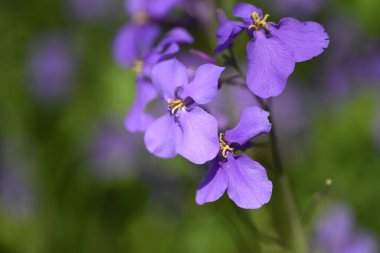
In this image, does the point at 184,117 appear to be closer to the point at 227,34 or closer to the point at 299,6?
the point at 227,34

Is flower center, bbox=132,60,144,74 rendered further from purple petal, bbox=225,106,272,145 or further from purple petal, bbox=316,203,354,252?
Answer: purple petal, bbox=316,203,354,252

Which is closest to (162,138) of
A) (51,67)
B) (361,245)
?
(361,245)

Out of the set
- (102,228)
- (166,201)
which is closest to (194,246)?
(166,201)

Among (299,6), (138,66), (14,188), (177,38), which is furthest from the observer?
(299,6)

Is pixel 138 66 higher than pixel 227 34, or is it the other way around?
pixel 227 34

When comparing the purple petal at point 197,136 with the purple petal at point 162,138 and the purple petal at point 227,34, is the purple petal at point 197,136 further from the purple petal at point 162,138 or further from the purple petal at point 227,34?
the purple petal at point 227,34

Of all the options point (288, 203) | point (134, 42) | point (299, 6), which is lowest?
point (299, 6)

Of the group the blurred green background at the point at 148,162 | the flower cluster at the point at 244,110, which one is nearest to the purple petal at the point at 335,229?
the blurred green background at the point at 148,162
